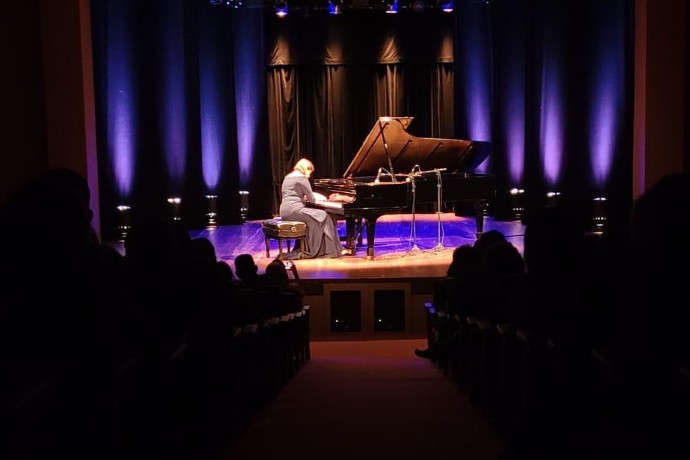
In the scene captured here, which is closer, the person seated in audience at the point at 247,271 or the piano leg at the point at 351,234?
the person seated in audience at the point at 247,271

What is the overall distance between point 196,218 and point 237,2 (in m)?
3.41

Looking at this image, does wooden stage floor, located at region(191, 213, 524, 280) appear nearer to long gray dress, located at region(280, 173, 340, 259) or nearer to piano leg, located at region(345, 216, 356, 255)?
piano leg, located at region(345, 216, 356, 255)

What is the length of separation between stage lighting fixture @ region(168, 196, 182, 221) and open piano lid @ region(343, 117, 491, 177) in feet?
11.5

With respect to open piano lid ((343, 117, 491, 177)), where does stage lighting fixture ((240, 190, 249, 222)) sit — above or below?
below

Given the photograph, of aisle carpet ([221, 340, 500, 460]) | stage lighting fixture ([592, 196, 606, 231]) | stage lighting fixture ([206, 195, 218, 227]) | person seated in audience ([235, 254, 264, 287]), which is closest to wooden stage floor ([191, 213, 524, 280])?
stage lighting fixture ([206, 195, 218, 227])

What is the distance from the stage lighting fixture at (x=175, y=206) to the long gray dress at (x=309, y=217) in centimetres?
322

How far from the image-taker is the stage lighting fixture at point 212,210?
14.5 meters

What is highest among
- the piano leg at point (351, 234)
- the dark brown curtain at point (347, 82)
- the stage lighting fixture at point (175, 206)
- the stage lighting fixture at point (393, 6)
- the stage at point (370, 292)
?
the stage lighting fixture at point (393, 6)

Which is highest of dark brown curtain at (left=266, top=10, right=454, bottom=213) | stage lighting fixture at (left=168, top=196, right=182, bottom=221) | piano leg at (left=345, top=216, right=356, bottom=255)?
dark brown curtain at (left=266, top=10, right=454, bottom=213)

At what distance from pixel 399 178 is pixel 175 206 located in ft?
13.0

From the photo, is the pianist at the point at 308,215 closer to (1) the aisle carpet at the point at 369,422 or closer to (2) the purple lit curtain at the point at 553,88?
(2) the purple lit curtain at the point at 553,88

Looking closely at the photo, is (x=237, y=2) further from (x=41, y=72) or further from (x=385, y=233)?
(x=41, y=72)

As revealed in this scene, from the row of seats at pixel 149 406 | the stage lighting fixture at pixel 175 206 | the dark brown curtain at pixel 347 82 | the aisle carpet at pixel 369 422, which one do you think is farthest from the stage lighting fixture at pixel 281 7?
the row of seats at pixel 149 406

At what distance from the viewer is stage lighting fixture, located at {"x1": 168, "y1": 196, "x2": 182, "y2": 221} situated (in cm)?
1317
